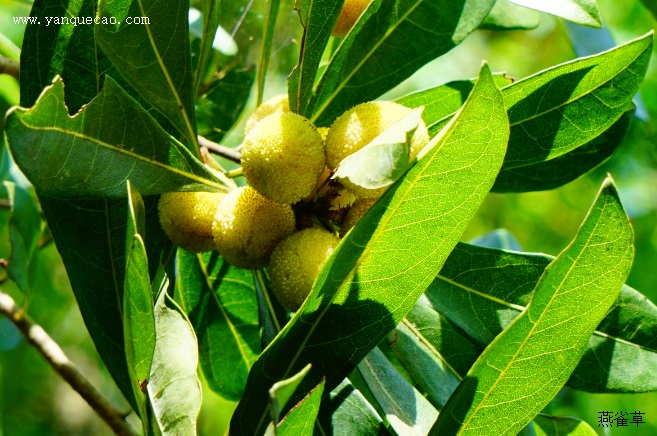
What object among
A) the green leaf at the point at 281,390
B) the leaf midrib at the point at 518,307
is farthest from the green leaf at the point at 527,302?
the green leaf at the point at 281,390

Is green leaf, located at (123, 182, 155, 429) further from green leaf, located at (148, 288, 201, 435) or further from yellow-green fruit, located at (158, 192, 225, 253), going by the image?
yellow-green fruit, located at (158, 192, 225, 253)

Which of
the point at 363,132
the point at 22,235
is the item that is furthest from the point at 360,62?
the point at 22,235

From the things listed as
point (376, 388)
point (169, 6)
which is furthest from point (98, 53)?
point (376, 388)

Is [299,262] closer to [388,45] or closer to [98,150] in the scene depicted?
[98,150]

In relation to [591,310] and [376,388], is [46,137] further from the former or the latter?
[591,310]

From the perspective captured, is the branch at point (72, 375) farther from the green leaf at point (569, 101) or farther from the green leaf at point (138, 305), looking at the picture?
the green leaf at point (569, 101)

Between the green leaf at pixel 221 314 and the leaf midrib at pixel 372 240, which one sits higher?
the leaf midrib at pixel 372 240

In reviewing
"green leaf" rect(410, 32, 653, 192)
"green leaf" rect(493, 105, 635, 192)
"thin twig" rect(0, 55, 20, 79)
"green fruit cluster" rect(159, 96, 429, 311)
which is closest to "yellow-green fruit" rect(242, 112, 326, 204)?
"green fruit cluster" rect(159, 96, 429, 311)
